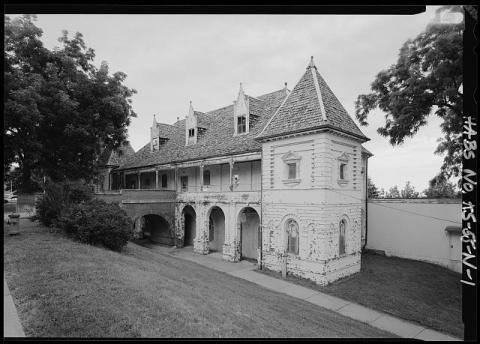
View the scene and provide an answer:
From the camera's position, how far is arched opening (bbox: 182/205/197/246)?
27245 mm

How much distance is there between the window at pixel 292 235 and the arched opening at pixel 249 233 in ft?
14.1

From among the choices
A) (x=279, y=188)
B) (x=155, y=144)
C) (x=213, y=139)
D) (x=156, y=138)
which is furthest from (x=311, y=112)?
(x=155, y=144)

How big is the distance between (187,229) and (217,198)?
6941mm

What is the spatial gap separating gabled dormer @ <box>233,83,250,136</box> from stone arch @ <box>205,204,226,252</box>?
23.4 feet

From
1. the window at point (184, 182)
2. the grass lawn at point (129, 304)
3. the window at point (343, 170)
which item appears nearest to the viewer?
the grass lawn at point (129, 304)

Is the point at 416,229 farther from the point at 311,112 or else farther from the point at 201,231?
the point at 201,231

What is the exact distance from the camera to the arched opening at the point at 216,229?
25000mm

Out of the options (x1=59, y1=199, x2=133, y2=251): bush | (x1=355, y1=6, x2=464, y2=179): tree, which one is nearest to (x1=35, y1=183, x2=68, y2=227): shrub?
(x1=59, y1=199, x2=133, y2=251): bush

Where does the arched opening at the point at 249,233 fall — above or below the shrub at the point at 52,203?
below

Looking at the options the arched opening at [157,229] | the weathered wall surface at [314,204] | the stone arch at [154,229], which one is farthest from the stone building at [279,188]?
the stone arch at [154,229]

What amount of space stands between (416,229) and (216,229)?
1604 centimetres

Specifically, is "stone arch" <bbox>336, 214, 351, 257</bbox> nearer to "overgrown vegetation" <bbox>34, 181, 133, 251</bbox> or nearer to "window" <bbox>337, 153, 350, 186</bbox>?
"window" <bbox>337, 153, 350, 186</bbox>

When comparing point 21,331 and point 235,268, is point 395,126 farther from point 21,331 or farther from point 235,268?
point 21,331

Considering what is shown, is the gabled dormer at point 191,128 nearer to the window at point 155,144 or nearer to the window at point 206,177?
the window at point 206,177
